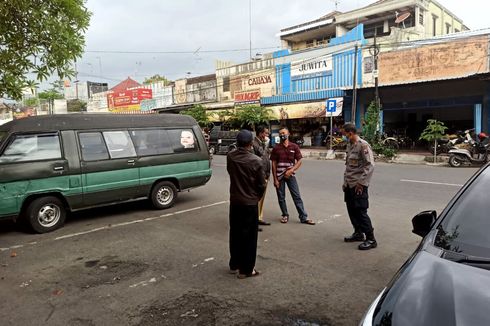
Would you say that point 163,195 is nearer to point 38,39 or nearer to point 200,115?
point 38,39

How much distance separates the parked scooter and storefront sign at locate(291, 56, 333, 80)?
11.5 meters

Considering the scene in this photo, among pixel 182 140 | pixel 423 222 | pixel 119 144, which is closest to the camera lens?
pixel 423 222

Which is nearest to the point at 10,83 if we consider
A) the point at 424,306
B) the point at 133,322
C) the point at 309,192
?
the point at 133,322

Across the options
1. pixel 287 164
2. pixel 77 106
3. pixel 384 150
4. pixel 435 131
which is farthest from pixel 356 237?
pixel 77 106

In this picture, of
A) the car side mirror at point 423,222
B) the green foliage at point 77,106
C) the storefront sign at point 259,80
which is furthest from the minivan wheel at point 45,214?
the green foliage at point 77,106

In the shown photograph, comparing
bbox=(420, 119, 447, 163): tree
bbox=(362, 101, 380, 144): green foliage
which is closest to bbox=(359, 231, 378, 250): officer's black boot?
bbox=(420, 119, 447, 163): tree

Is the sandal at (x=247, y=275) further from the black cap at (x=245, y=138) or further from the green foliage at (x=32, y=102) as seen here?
the green foliage at (x=32, y=102)

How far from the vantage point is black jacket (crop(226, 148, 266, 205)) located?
477 cm

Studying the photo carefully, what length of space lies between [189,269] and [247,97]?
26.8 metres

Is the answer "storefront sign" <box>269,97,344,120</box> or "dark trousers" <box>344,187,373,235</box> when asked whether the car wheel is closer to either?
"storefront sign" <box>269,97,344,120</box>

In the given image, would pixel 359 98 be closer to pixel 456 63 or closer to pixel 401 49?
pixel 401 49

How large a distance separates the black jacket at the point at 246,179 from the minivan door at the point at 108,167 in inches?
149

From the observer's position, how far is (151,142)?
8.57 meters

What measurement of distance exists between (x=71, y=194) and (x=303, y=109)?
67.4 feet
